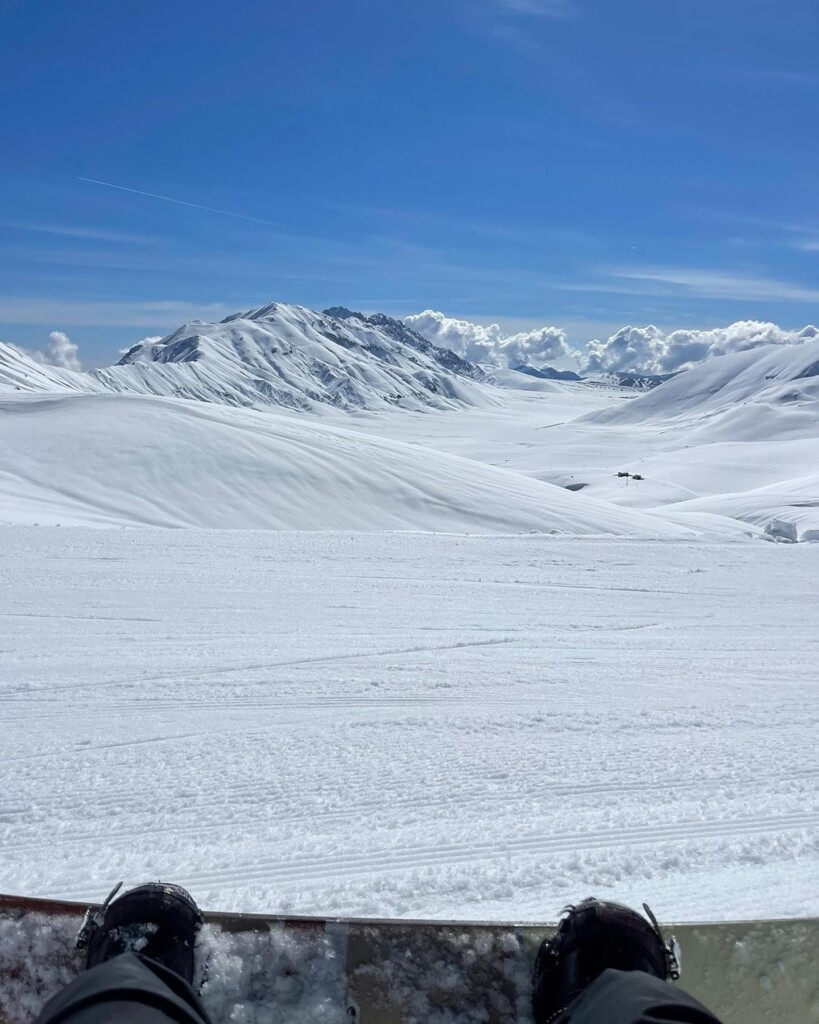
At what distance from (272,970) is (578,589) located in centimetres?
873

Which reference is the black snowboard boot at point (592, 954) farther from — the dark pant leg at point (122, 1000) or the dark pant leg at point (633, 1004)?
the dark pant leg at point (122, 1000)

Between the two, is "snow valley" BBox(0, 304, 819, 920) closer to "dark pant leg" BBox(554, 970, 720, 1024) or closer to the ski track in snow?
the ski track in snow

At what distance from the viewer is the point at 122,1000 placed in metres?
1.87

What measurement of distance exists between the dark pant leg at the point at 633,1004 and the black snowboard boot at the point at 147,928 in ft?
3.85

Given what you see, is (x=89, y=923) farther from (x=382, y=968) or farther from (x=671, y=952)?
(x=671, y=952)

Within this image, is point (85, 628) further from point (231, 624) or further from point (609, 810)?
point (609, 810)

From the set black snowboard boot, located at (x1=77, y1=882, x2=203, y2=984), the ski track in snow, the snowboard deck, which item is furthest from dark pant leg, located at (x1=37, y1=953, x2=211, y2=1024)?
the ski track in snow

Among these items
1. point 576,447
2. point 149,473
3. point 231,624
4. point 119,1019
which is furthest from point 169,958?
point 576,447

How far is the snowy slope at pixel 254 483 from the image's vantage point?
2333 cm

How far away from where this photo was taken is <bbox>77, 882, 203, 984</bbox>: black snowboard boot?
97.4 inches

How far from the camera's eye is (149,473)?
2592 cm

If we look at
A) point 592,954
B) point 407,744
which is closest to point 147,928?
point 592,954

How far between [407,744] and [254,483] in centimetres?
2128

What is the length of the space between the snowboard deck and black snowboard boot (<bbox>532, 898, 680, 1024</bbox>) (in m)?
0.12
